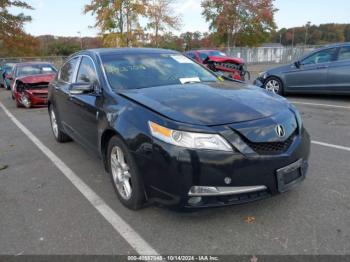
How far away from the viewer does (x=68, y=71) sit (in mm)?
5453

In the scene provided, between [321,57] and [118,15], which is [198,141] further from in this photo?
[118,15]

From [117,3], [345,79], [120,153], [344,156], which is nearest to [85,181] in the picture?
[120,153]

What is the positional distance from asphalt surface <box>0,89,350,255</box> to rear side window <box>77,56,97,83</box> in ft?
4.05

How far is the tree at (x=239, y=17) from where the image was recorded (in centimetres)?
3741

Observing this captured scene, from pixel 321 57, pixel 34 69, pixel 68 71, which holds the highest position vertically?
pixel 321 57

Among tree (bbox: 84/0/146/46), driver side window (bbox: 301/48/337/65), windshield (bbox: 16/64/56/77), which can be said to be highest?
tree (bbox: 84/0/146/46)

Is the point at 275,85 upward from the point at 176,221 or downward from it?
upward

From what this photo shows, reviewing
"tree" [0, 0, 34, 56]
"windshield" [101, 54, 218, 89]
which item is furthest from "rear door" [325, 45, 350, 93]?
"tree" [0, 0, 34, 56]

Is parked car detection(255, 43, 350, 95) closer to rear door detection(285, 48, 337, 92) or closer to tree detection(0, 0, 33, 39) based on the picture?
rear door detection(285, 48, 337, 92)

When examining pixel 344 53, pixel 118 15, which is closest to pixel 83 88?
pixel 344 53

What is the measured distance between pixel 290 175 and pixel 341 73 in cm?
689

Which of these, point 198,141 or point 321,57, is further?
point 321,57

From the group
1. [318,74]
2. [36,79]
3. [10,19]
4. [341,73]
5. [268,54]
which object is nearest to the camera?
[341,73]

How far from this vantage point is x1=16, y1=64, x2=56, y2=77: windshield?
494 inches
